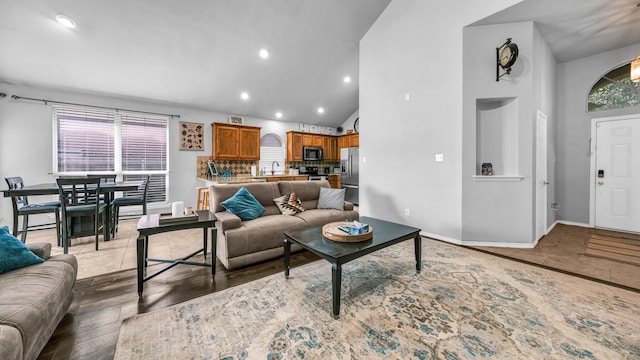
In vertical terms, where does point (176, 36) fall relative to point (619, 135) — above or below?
above

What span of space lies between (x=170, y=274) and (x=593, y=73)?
7.11 m

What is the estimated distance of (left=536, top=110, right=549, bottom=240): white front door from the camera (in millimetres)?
3490

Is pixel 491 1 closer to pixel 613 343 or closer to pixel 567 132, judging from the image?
pixel 567 132

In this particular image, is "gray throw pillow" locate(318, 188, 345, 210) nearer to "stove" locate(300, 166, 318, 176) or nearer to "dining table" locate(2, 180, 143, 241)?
"dining table" locate(2, 180, 143, 241)

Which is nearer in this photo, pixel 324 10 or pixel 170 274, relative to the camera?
pixel 170 274

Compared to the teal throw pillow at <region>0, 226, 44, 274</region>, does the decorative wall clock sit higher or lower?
higher

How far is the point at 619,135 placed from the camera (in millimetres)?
3959

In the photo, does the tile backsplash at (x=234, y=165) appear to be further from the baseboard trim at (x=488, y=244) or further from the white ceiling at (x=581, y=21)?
the white ceiling at (x=581, y=21)

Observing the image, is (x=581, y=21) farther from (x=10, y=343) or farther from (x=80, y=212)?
(x=80, y=212)

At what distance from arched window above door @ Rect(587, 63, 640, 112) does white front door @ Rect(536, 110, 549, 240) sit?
1.29 metres

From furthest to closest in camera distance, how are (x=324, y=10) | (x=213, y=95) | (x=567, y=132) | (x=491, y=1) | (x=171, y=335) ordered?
(x=213, y=95), (x=567, y=132), (x=324, y=10), (x=491, y=1), (x=171, y=335)

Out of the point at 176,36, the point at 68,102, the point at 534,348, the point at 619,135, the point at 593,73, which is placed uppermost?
the point at 176,36

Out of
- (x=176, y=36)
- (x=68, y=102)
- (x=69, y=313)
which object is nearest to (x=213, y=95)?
(x=176, y=36)

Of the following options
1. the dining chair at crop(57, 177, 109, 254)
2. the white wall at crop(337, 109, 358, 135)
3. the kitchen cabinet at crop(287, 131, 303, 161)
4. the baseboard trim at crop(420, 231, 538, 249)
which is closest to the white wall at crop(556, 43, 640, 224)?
the baseboard trim at crop(420, 231, 538, 249)
